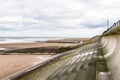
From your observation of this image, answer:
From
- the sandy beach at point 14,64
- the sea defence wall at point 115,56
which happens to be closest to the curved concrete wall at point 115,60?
the sea defence wall at point 115,56

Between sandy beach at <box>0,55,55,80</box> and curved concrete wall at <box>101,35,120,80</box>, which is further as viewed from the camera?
sandy beach at <box>0,55,55,80</box>

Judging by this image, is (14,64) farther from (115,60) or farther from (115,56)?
(115,60)

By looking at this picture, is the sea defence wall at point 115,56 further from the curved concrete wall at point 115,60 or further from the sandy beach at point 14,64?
the sandy beach at point 14,64

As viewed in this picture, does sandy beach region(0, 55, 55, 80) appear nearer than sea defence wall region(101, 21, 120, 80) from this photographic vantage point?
No

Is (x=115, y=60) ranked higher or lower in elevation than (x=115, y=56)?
lower

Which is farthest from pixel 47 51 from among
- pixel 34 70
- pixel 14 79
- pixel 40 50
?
pixel 14 79

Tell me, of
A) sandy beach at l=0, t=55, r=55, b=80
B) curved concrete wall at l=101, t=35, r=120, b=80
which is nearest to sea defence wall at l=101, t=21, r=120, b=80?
curved concrete wall at l=101, t=35, r=120, b=80

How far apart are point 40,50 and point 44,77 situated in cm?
3230

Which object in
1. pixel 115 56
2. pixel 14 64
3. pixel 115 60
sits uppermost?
pixel 115 56

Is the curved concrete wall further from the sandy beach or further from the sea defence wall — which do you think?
the sandy beach

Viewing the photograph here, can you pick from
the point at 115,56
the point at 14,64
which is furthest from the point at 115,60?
the point at 14,64

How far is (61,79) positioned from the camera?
899 cm

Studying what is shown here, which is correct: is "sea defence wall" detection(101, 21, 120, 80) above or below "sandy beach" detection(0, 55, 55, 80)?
above

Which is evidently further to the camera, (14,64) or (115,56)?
(14,64)
